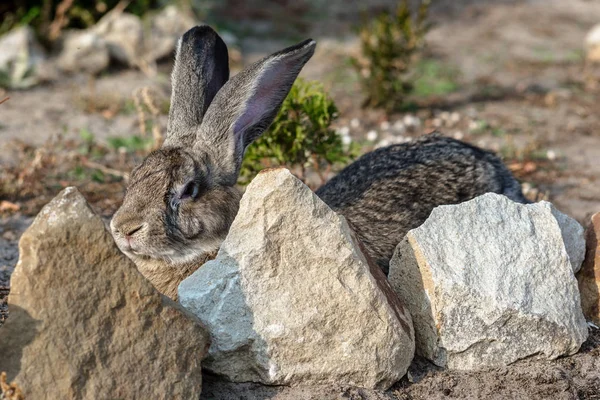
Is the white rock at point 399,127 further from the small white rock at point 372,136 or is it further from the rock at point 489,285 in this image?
the rock at point 489,285

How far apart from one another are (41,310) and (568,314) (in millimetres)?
2727

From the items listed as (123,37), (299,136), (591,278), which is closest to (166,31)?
(123,37)

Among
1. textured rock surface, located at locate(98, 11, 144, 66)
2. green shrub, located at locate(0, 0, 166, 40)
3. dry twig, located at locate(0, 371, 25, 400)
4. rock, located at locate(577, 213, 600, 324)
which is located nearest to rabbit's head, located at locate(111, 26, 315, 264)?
dry twig, located at locate(0, 371, 25, 400)

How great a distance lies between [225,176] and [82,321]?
1586mm

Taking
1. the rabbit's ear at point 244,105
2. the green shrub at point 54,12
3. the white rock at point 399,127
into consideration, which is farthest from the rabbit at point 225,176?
the green shrub at point 54,12

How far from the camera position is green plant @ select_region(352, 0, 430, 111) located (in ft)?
30.2

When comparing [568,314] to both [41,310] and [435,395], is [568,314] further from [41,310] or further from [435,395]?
[41,310]

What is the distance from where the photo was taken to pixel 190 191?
4934mm

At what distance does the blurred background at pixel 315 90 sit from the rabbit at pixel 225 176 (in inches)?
33.5

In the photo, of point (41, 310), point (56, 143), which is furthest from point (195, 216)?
point (56, 143)

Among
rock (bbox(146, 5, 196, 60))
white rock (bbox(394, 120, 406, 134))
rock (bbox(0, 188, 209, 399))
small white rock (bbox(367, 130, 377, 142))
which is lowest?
white rock (bbox(394, 120, 406, 134))

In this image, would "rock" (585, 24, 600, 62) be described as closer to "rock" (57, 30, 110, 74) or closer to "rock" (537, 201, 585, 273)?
"rock" (57, 30, 110, 74)

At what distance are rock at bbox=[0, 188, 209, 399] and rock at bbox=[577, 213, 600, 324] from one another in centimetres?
256

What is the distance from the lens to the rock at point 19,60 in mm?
9750
